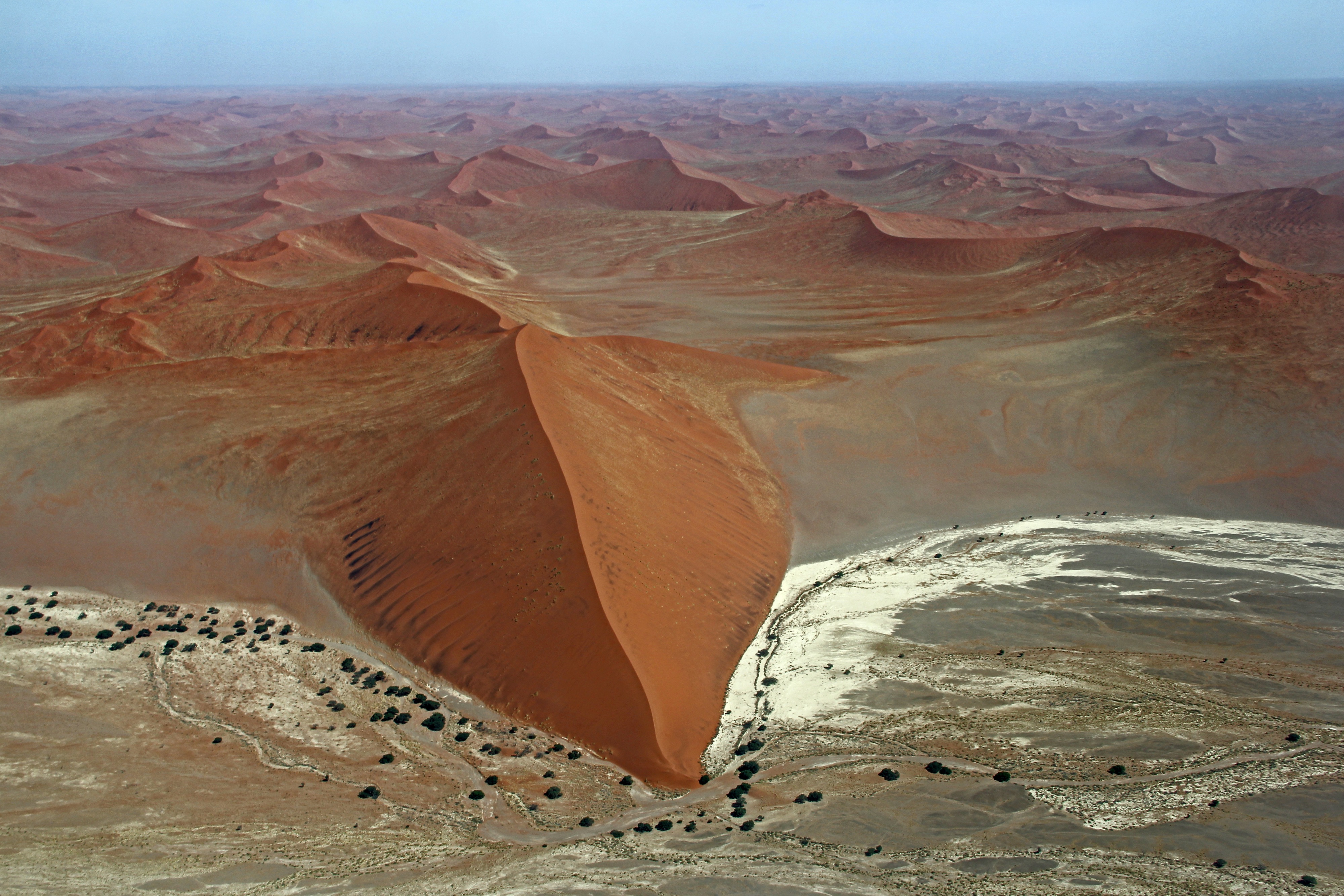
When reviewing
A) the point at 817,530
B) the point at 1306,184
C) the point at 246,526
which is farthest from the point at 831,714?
the point at 1306,184

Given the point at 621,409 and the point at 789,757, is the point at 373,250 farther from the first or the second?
the point at 789,757

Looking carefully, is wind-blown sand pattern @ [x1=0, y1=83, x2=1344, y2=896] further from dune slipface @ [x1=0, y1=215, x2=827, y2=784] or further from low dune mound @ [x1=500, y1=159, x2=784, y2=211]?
low dune mound @ [x1=500, y1=159, x2=784, y2=211]

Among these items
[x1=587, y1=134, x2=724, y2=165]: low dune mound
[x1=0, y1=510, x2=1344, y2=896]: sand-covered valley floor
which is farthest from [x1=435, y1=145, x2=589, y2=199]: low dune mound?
[x1=0, y1=510, x2=1344, y2=896]: sand-covered valley floor

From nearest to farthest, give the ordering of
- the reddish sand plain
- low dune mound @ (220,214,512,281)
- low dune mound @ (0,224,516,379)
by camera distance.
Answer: the reddish sand plain < low dune mound @ (0,224,516,379) < low dune mound @ (220,214,512,281)

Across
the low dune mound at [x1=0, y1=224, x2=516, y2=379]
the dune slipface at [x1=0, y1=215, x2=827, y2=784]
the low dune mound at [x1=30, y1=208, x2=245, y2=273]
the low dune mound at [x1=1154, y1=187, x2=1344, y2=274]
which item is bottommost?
the dune slipface at [x1=0, y1=215, x2=827, y2=784]

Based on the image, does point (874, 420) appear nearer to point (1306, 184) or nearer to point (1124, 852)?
point (1124, 852)

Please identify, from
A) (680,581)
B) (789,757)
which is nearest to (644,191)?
(680,581)
